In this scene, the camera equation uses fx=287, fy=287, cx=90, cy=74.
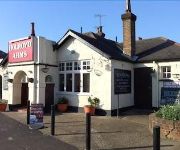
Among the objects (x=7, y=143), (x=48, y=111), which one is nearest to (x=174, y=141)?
(x=7, y=143)

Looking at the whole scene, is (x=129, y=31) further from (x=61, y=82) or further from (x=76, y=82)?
(x=61, y=82)

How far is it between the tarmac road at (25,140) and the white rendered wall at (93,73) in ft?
17.1

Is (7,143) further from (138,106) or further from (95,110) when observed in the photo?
(138,106)

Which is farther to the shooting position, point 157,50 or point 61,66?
point 157,50

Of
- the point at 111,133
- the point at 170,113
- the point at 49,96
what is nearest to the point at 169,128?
the point at 170,113

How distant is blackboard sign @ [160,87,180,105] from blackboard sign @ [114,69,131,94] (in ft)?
6.78

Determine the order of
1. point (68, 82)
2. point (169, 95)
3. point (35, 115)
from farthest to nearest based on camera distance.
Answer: point (68, 82)
point (169, 95)
point (35, 115)

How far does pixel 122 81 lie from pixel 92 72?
1.85m

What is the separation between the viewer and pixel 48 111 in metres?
17.3

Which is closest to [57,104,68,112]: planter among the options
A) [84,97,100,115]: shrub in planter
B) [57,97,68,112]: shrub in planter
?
[57,97,68,112]: shrub in planter

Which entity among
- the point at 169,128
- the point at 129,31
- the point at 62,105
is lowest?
the point at 169,128

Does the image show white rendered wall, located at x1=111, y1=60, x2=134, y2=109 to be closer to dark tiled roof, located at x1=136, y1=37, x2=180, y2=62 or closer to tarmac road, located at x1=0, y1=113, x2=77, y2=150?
dark tiled roof, located at x1=136, y1=37, x2=180, y2=62

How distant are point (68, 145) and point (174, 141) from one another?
3.36 m

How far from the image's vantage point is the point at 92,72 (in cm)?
1633
